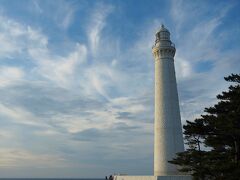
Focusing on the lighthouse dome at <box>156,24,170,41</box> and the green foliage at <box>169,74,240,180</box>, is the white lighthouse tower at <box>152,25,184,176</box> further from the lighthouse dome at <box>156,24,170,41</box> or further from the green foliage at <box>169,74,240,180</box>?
the green foliage at <box>169,74,240,180</box>

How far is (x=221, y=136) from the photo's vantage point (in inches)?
1022

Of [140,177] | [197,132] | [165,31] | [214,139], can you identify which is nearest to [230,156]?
[214,139]

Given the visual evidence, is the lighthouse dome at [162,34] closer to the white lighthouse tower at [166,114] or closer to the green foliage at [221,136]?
the white lighthouse tower at [166,114]

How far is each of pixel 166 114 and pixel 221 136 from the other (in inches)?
623

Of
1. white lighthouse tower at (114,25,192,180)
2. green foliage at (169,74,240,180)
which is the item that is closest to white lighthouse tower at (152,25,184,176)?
white lighthouse tower at (114,25,192,180)

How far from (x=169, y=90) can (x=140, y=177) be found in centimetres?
1074

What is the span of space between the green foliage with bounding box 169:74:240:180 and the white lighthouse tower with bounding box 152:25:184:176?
1152 centimetres

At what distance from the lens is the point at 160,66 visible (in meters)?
43.5

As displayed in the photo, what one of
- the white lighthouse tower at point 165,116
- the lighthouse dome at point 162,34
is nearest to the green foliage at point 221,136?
the white lighthouse tower at point 165,116

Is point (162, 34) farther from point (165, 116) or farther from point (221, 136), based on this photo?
point (221, 136)

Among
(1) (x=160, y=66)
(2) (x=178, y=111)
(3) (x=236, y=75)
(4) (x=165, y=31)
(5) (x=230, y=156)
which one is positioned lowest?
(5) (x=230, y=156)

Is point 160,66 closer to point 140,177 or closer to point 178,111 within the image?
point 178,111

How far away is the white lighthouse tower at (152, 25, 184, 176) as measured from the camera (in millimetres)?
40844

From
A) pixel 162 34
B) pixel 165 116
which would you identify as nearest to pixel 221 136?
pixel 165 116
